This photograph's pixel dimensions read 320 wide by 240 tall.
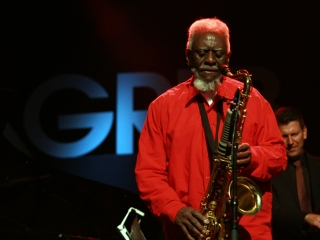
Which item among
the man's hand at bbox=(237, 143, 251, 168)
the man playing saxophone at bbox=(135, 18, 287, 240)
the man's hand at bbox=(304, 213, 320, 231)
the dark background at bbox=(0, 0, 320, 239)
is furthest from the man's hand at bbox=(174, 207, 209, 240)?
the dark background at bbox=(0, 0, 320, 239)

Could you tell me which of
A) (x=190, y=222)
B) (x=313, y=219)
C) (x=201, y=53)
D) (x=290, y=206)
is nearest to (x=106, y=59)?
(x=290, y=206)

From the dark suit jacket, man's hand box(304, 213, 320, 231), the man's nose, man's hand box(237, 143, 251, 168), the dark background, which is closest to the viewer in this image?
man's hand box(237, 143, 251, 168)

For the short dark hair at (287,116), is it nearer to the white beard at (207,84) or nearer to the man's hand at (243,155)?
the white beard at (207,84)

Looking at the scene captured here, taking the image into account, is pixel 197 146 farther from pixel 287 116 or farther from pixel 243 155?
pixel 287 116

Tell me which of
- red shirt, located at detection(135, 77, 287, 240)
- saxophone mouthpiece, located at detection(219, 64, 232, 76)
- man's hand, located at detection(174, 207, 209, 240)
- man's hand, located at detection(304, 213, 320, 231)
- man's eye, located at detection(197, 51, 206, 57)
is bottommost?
man's hand, located at detection(304, 213, 320, 231)

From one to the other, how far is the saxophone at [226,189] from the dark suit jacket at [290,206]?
1308 mm

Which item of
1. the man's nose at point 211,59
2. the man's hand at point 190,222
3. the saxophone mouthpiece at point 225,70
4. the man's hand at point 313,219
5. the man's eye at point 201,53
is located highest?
the man's eye at point 201,53

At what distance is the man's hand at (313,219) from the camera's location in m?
4.18

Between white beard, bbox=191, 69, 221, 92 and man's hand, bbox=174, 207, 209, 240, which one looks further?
white beard, bbox=191, 69, 221, 92

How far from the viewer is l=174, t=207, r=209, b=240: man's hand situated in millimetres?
2910

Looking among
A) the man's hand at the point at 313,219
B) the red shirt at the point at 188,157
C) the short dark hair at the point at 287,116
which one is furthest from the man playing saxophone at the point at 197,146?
the short dark hair at the point at 287,116

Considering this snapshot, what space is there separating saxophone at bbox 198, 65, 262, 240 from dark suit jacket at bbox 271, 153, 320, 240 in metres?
1.31

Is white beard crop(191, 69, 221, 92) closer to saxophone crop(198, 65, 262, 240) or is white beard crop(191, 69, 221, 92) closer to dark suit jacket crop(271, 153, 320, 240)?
saxophone crop(198, 65, 262, 240)

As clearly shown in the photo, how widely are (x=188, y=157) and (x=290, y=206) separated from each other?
1.69 m
